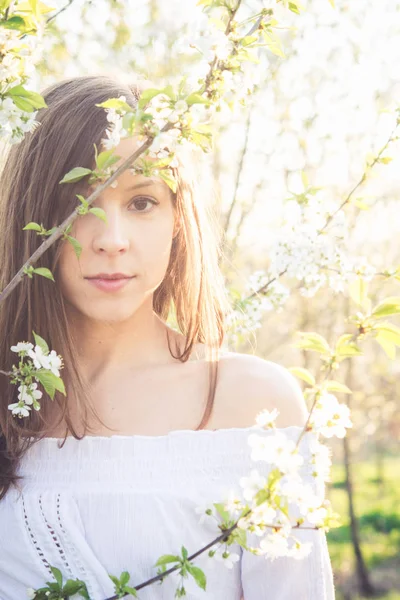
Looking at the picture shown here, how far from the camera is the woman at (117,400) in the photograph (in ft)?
4.66

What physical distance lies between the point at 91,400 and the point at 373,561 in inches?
224

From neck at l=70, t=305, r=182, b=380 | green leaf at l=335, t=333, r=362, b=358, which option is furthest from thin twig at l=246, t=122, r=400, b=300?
green leaf at l=335, t=333, r=362, b=358

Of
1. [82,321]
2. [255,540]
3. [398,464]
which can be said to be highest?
[82,321]

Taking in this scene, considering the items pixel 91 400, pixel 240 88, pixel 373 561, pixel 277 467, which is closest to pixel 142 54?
pixel 91 400

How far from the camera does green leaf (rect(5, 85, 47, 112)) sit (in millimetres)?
948

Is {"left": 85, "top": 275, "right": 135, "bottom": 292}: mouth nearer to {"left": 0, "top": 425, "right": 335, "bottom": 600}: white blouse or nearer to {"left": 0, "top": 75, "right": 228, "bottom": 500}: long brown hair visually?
{"left": 0, "top": 75, "right": 228, "bottom": 500}: long brown hair

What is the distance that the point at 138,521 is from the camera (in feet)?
4.69

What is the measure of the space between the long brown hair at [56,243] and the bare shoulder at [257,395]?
0.03m

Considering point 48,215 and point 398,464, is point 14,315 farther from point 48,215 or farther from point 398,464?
point 398,464

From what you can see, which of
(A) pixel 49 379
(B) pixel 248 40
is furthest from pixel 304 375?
(B) pixel 248 40

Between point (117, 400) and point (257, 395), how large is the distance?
0.30 meters

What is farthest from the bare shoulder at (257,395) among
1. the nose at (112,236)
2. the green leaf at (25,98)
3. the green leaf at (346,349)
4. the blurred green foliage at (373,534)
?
the blurred green foliage at (373,534)

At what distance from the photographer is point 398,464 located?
12492mm

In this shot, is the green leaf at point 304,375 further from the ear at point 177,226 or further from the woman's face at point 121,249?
the ear at point 177,226
